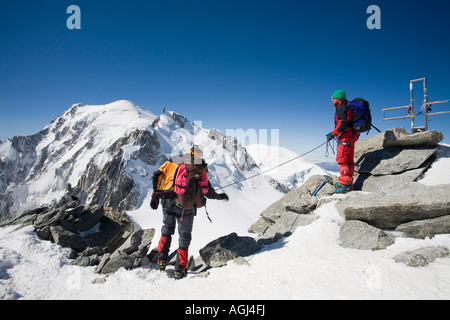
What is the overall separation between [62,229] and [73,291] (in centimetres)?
338

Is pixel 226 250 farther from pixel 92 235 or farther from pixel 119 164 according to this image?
pixel 119 164

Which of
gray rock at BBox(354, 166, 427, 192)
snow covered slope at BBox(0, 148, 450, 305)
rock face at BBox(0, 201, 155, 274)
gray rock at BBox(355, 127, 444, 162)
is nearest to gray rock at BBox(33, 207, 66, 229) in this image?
rock face at BBox(0, 201, 155, 274)

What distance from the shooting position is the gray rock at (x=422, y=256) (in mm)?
3910

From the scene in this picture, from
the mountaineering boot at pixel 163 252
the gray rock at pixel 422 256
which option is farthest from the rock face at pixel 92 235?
the gray rock at pixel 422 256

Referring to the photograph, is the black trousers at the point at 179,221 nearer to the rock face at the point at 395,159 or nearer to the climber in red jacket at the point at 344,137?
the climber in red jacket at the point at 344,137

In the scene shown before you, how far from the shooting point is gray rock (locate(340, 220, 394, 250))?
4.80 m

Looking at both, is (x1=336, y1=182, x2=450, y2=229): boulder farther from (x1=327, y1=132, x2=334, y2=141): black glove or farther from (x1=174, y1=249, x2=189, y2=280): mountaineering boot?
(x1=174, y1=249, x2=189, y2=280): mountaineering boot

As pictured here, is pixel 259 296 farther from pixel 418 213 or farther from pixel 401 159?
pixel 401 159

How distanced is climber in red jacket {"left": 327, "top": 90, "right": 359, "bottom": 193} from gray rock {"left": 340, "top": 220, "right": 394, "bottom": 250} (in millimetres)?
2521

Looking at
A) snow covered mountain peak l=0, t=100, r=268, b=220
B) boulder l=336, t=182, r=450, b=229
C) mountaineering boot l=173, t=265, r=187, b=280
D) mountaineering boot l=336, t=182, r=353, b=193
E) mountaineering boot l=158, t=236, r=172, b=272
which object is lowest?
mountaineering boot l=173, t=265, r=187, b=280

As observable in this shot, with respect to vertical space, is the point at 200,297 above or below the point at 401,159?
below
